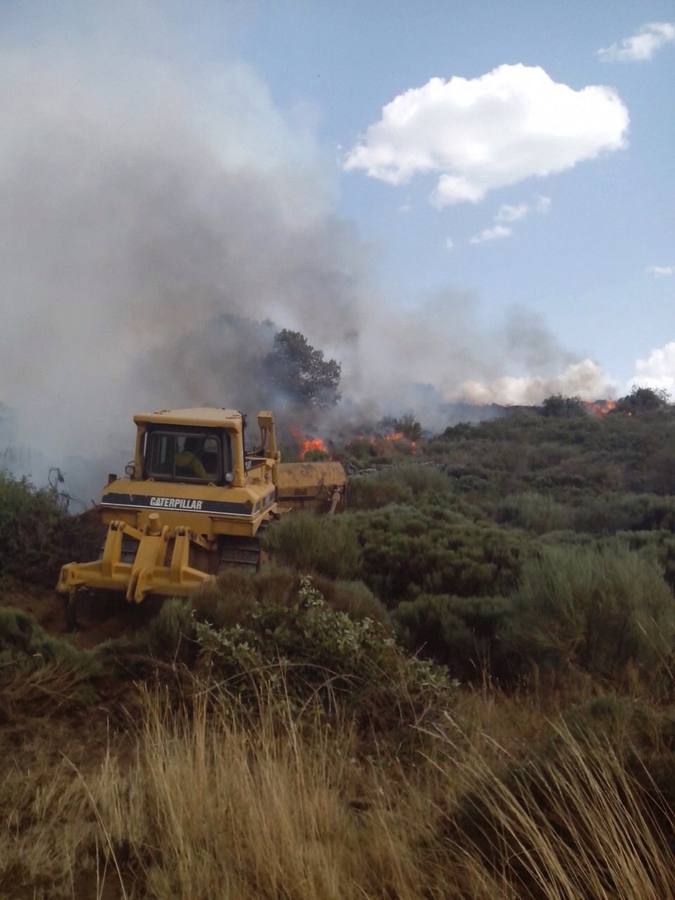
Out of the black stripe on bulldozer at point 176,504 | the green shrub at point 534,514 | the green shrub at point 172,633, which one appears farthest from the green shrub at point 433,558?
the green shrub at point 534,514

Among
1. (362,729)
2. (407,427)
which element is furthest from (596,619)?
(407,427)

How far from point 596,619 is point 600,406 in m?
50.9

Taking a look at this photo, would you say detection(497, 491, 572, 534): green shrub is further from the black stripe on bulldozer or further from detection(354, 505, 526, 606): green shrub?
the black stripe on bulldozer

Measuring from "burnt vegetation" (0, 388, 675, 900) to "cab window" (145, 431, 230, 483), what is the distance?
1498 mm

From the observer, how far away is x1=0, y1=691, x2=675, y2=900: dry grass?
3.01 meters

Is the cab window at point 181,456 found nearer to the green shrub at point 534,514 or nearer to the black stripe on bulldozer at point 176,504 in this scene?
the black stripe on bulldozer at point 176,504

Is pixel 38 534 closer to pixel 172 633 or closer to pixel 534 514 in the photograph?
pixel 172 633

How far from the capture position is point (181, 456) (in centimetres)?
1138

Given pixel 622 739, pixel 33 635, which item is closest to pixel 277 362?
pixel 33 635

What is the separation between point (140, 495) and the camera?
10.9 meters

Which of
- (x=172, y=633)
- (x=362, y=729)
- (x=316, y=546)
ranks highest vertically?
(x=316, y=546)

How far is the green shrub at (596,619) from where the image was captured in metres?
6.87

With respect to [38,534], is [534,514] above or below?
above

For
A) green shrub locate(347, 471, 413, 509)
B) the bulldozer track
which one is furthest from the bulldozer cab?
green shrub locate(347, 471, 413, 509)
